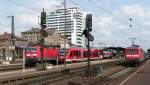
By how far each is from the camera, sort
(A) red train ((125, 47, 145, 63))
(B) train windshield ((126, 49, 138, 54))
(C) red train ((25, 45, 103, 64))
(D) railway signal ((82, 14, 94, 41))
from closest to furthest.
Result: (D) railway signal ((82, 14, 94, 41))
(A) red train ((125, 47, 145, 63))
(B) train windshield ((126, 49, 138, 54))
(C) red train ((25, 45, 103, 64))

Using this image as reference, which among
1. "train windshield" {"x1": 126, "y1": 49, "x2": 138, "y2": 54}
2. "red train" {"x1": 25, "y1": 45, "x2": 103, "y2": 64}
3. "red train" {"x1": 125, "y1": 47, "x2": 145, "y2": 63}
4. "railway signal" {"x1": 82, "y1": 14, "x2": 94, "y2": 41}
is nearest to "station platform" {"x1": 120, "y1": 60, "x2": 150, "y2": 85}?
"railway signal" {"x1": 82, "y1": 14, "x2": 94, "y2": 41}

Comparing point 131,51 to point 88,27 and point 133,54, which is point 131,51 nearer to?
point 133,54

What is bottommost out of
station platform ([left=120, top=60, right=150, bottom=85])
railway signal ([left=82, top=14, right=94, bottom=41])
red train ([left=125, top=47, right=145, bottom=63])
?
station platform ([left=120, top=60, right=150, bottom=85])

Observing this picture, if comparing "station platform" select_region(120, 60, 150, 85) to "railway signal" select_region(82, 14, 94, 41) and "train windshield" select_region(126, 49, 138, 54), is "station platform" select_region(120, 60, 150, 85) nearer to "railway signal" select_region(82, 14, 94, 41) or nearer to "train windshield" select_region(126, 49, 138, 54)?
"railway signal" select_region(82, 14, 94, 41)

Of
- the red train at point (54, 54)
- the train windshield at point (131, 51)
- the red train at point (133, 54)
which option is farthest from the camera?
the red train at point (54, 54)

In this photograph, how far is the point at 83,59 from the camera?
8544cm

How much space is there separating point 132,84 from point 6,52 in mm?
93536

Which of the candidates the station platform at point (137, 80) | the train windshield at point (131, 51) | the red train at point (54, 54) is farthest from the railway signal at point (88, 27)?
the train windshield at point (131, 51)

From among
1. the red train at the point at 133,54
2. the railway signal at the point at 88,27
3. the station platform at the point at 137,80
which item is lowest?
the station platform at the point at 137,80

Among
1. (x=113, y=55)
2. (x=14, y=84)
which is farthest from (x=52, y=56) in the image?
(x=113, y=55)

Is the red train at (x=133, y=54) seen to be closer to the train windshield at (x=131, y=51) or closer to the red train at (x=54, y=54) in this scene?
the train windshield at (x=131, y=51)

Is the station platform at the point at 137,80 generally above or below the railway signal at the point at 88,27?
below

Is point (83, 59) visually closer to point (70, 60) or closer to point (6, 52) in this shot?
point (70, 60)

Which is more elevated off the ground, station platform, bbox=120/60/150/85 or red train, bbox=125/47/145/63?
red train, bbox=125/47/145/63
